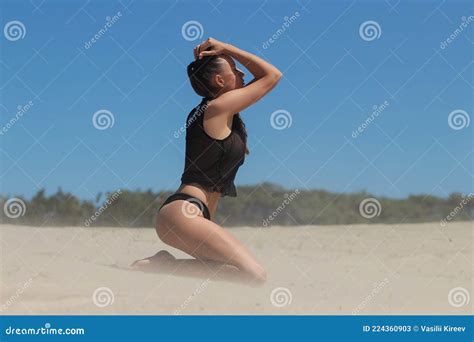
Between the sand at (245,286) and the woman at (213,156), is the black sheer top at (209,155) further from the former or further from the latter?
the sand at (245,286)

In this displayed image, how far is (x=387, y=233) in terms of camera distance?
38.8 feet

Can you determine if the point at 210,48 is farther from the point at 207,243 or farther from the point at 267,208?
the point at 267,208

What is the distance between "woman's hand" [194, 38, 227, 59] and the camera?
598 centimetres

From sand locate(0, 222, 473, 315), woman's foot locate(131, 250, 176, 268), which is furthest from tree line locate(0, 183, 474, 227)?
woman's foot locate(131, 250, 176, 268)

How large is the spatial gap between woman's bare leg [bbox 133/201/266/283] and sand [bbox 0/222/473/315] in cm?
16

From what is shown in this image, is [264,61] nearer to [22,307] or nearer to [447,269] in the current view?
[22,307]

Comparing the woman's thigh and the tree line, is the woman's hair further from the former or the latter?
the tree line

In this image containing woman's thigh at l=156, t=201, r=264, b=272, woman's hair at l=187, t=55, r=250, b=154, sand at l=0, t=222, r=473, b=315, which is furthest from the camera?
woman's hair at l=187, t=55, r=250, b=154

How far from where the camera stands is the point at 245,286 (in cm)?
594

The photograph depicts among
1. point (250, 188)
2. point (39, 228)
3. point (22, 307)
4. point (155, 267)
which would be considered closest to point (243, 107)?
point (155, 267)

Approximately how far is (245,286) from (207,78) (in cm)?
178

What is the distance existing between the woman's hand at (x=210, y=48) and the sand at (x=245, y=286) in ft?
6.19

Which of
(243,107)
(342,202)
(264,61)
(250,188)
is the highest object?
(264,61)

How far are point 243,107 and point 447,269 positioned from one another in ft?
11.4
